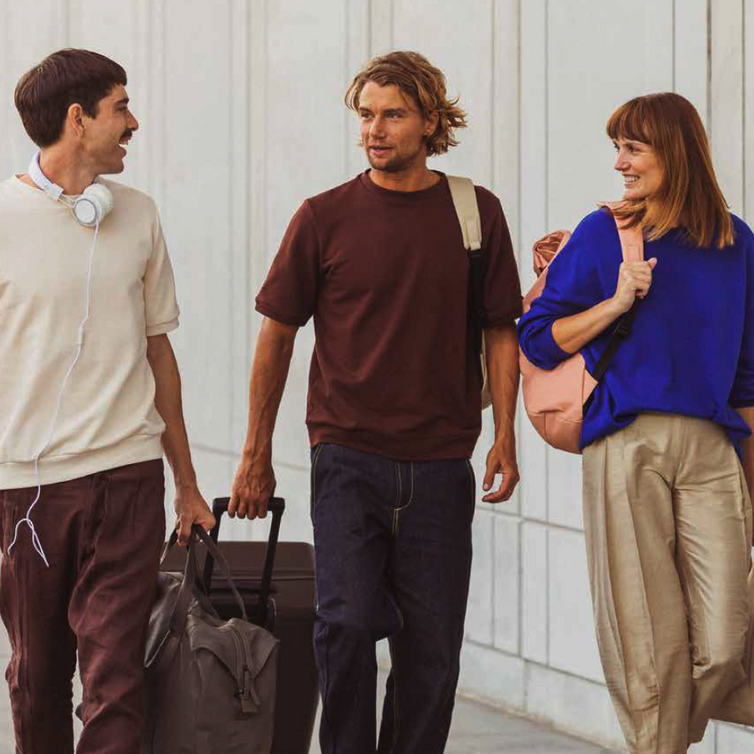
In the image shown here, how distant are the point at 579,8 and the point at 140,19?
428 cm

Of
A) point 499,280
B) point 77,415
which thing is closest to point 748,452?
point 499,280

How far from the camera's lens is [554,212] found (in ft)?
20.4

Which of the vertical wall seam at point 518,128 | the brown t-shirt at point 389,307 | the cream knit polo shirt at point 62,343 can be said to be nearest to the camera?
the cream knit polo shirt at point 62,343

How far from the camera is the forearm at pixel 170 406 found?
440cm

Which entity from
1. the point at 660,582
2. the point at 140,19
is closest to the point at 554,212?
the point at 660,582

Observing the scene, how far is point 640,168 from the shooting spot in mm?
4305

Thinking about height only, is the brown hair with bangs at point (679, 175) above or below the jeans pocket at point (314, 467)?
above

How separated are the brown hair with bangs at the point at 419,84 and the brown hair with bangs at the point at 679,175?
0.52m

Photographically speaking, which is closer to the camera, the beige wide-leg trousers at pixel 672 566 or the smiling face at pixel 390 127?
the beige wide-leg trousers at pixel 672 566

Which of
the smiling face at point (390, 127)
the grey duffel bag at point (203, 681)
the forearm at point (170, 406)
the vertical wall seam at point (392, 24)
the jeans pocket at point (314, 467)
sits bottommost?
the grey duffel bag at point (203, 681)

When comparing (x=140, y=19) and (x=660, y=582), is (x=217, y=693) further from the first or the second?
(x=140, y=19)

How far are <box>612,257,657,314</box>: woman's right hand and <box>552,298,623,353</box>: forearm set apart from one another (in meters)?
0.02

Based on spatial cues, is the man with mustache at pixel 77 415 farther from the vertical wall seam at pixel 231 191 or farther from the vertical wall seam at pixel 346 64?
the vertical wall seam at pixel 231 191

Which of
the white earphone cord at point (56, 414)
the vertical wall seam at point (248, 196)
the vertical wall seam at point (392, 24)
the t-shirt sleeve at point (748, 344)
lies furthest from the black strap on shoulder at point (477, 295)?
the vertical wall seam at point (248, 196)
